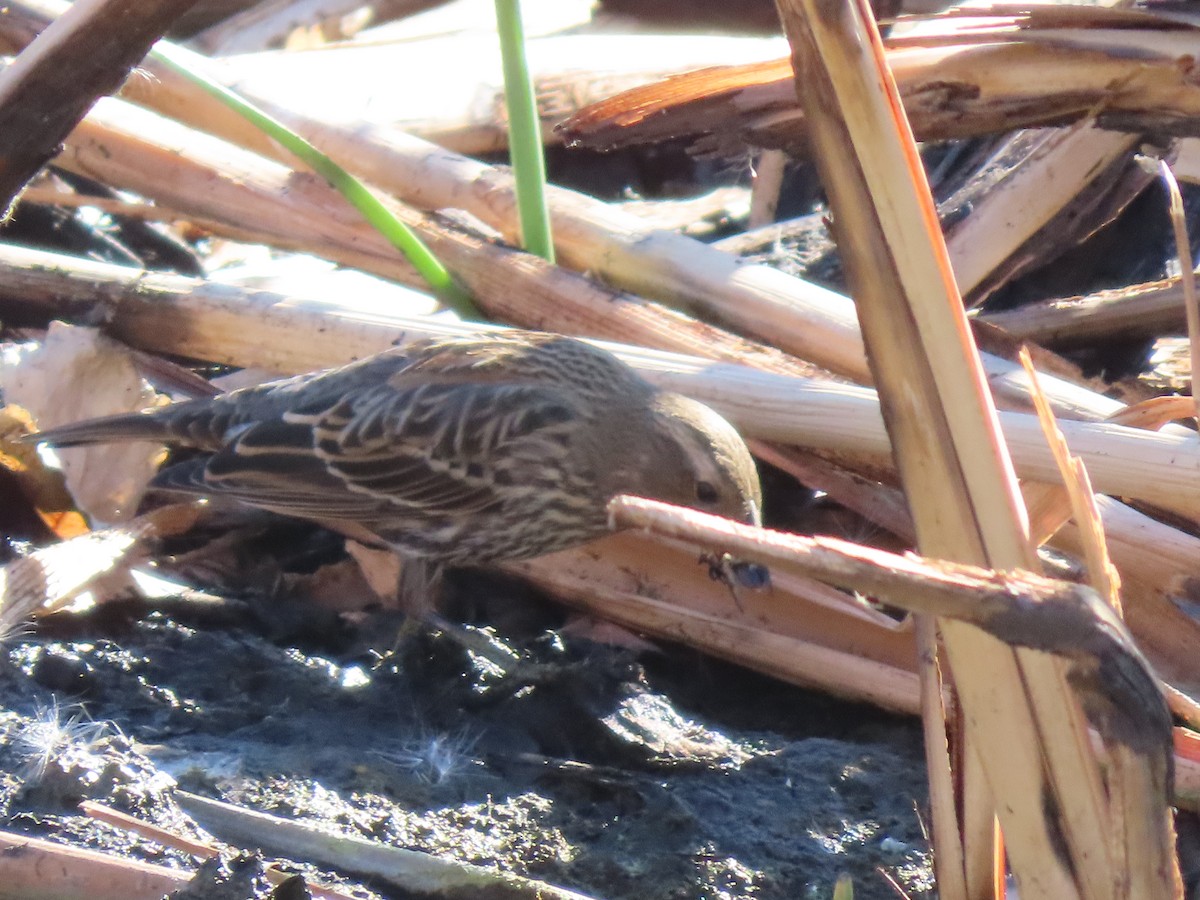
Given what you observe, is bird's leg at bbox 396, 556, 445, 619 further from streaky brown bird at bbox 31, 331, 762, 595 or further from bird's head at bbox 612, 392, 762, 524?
bird's head at bbox 612, 392, 762, 524

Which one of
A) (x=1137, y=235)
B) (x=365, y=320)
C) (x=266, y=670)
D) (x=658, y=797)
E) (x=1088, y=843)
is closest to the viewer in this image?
(x=1088, y=843)

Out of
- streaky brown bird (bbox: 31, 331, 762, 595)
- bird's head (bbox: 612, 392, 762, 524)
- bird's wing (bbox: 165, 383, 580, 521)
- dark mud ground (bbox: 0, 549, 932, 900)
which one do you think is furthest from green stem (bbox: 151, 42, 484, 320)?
dark mud ground (bbox: 0, 549, 932, 900)

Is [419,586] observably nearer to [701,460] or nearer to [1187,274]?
[701,460]

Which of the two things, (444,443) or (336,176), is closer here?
(336,176)

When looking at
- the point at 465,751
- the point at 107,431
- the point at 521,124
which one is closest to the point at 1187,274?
the point at 465,751

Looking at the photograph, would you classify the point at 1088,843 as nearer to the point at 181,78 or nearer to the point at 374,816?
the point at 374,816

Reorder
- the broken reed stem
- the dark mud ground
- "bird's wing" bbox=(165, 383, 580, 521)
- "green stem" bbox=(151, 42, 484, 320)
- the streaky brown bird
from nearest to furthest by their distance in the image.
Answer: the broken reed stem, the dark mud ground, "green stem" bbox=(151, 42, 484, 320), the streaky brown bird, "bird's wing" bbox=(165, 383, 580, 521)

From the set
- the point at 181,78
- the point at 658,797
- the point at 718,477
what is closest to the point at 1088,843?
the point at 658,797
